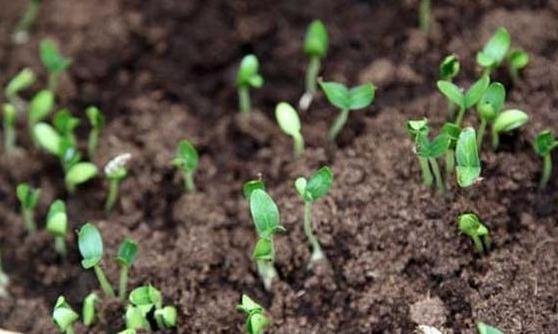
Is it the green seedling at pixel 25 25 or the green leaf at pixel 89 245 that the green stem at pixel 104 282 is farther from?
the green seedling at pixel 25 25

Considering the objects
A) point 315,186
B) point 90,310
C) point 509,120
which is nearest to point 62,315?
point 90,310

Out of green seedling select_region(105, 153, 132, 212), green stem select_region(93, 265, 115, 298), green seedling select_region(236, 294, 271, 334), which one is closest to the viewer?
green seedling select_region(236, 294, 271, 334)

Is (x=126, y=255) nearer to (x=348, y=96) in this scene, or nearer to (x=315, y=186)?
(x=315, y=186)

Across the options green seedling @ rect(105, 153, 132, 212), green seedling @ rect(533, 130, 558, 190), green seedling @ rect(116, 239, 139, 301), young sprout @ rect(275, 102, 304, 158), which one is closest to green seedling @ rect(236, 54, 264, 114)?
young sprout @ rect(275, 102, 304, 158)

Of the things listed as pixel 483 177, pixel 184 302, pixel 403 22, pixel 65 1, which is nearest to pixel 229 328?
pixel 184 302

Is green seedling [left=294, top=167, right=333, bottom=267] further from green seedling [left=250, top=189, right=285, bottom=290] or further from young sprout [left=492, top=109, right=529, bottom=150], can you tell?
young sprout [left=492, top=109, right=529, bottom=150]

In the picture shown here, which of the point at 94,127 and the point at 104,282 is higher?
the point at 94,127
